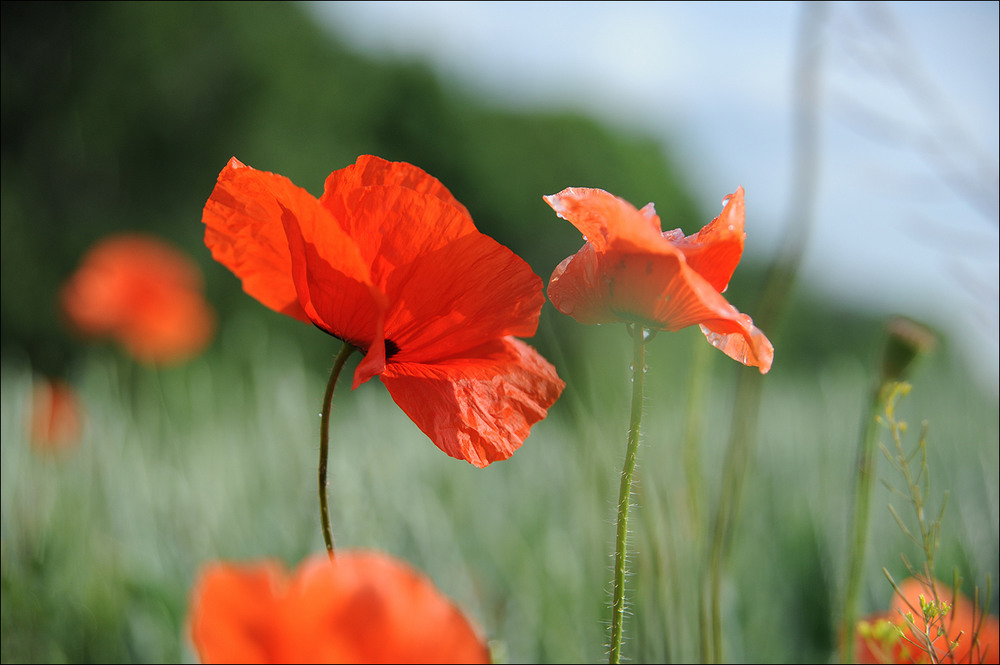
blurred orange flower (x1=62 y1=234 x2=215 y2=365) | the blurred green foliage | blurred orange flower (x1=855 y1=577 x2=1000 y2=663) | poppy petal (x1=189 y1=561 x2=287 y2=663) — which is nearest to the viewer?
poppy petal (x1=189 y1=561 x2=287 y2=663)

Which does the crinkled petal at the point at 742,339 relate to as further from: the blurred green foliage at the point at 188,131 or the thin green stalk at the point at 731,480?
the blurred green foliage at the point at 188,131

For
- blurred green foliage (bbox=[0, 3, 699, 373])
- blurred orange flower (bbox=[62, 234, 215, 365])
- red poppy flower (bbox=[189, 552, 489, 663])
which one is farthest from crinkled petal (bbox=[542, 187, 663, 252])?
blurred green foliage (bbox=[0, 3, 699, 373])

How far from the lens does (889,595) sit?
2.42 feet

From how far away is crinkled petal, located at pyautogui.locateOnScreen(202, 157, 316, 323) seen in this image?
27cm

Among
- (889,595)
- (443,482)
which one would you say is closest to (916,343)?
(889,595)

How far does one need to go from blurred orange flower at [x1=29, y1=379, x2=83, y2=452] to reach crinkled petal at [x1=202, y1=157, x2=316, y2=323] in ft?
2.15

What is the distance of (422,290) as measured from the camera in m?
0.27

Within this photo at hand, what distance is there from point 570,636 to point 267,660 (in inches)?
18.2

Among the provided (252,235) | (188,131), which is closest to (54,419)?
(252,235)

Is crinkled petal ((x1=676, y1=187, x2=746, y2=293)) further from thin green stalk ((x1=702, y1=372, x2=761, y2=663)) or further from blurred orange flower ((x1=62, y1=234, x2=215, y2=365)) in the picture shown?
blurred orange flower ((x1=62, y1=234, x2=215, y2=365))

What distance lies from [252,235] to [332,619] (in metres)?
0.16

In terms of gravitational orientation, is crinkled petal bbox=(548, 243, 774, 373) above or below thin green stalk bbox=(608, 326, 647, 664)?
above

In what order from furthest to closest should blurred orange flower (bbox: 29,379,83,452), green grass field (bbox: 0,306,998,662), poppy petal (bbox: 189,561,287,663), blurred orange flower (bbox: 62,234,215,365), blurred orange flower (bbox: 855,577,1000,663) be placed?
blurred orange flower (bbox: 62,234,215,365) < blurred orange flower (bbox: 29,379,83,452) < green grass field (bbox: 0,306,998,662) < blurred orange flower (bbox: 855,577,1000,663) < poppy petal (bbox: 189,561,287,663)

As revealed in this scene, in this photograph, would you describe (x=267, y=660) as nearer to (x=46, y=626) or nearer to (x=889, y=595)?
(x=46, y=626)
